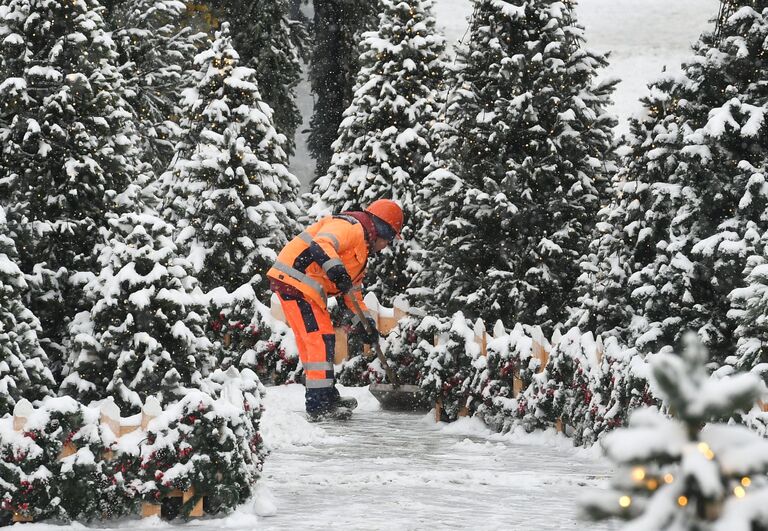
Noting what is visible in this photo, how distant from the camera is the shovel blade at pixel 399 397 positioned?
11.8 m

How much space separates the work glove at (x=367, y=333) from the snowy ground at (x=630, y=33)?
30.3 m

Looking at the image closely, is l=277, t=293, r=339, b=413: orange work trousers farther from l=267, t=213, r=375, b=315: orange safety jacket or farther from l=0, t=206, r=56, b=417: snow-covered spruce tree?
l=0, t=206, r=56, b=417: snow-covered spruce tree

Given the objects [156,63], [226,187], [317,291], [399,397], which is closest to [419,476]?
[317,291]

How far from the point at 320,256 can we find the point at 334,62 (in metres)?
19.7

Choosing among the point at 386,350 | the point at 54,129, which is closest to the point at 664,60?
the point at 386,350

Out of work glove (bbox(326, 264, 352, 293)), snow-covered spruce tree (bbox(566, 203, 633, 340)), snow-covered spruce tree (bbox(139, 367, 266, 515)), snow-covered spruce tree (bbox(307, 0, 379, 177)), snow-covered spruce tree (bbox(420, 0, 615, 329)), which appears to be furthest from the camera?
snow-covered spruce tree (bbox(307, 0, 379, 177))

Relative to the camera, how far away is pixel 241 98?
53.2ft

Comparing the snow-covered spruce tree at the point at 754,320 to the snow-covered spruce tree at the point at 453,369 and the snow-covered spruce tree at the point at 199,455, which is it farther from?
the snow-covered spruce tree at the point at 453,369

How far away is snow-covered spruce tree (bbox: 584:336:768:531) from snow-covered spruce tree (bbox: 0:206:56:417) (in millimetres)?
5375

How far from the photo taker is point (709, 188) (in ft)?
27.8

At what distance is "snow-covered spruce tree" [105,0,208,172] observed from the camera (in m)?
23.8

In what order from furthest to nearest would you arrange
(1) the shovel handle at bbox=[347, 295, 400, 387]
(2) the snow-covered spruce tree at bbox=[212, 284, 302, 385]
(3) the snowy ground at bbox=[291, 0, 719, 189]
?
(3) the snowy ground at bbox=[291, 0, 719, 189], (2) the snow-covered spruce tree at bbox=[212, 284, 302, 385], (1) the shovel handle at bbox=[347, 295, 400, 387]

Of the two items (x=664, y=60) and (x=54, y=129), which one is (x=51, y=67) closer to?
(x=54, y=129)

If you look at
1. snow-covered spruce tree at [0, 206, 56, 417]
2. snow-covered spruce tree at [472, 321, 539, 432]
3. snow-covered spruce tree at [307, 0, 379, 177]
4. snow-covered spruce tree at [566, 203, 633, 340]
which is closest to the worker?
snow-covered spruce tree at [472, 321, 539, 432]
